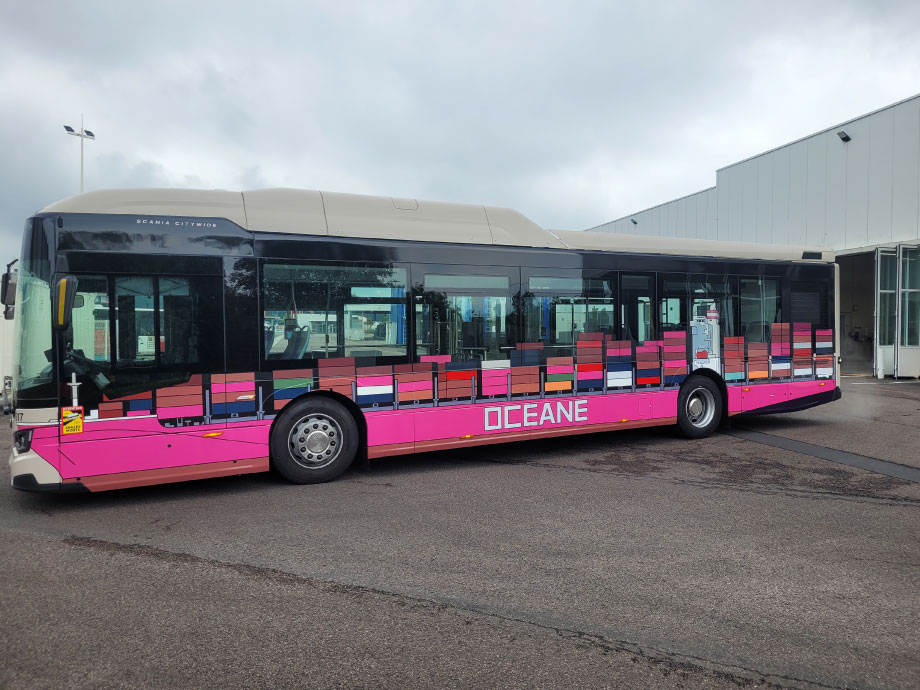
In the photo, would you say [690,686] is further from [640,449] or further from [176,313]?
[640,449]

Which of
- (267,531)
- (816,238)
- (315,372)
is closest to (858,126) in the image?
(816,238)

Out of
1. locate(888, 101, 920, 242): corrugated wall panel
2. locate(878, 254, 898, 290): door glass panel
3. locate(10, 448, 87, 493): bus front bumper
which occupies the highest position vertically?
locate(888, 101, 920, 242): corrugated wall panel

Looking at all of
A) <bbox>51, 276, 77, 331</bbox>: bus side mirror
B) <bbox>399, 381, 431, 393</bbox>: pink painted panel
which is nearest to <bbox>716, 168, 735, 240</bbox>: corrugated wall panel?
<bbox>399, 381, 431, 393</bbox>: pink painted panel

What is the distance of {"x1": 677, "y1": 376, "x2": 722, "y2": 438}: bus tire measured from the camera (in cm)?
922

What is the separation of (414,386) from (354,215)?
209cm

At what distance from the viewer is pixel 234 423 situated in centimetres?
644

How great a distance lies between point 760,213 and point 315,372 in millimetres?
25122

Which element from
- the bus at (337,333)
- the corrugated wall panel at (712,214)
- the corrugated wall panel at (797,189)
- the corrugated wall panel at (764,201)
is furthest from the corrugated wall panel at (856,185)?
the bus at (337,333)

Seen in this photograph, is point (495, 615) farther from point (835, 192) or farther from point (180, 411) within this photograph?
point (835, 192)

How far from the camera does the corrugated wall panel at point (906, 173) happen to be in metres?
19.7

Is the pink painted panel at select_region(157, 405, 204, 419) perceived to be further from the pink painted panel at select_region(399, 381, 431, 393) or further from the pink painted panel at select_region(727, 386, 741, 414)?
the pink painted panel at select_region(727, 386, 741, 414)

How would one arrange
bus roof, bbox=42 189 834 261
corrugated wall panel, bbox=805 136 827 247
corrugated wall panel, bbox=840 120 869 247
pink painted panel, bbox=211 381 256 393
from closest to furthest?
bus roof, bbox=42 189 834 261
pink painted panel, bbox=211 381 256 393
corrugated wall panel, bbox=840 120 869 247
corrugated wall panel, bbox=805 136 827 247

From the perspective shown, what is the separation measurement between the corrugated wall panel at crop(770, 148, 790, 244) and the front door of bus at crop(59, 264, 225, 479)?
80.2 ft

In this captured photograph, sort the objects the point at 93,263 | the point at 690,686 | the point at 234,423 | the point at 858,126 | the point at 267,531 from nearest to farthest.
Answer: the point at 690,686
the point at 267,531
the point at 93,263
the point at 234,423
the point at 858,126
